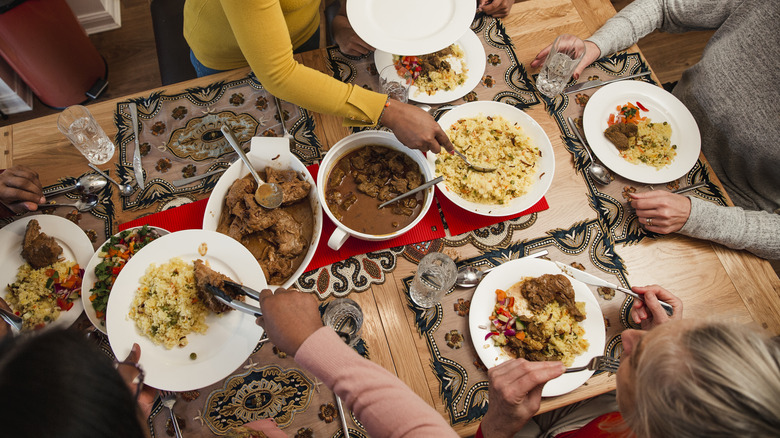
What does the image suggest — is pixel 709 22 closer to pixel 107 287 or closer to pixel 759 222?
pixel 759 222

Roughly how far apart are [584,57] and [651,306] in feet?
3.89

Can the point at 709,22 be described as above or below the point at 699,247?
above

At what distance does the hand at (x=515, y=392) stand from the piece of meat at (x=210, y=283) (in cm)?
91

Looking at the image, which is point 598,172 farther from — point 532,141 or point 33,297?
point 33,297

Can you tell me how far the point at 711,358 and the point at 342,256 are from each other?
116 centimetres

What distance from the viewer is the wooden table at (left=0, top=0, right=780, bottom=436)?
1.50 m

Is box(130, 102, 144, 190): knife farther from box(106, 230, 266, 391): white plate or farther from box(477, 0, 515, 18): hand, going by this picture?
box(477, 0, 515, 18): hand

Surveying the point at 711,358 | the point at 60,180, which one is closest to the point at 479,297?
the point at 711,358

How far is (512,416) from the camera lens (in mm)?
1286

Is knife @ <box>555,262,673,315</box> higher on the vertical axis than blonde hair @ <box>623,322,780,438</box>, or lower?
lower

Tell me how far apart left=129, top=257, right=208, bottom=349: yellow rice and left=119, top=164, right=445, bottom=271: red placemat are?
0.33 metres

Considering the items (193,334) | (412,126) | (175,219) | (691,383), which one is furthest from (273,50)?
(691,383)

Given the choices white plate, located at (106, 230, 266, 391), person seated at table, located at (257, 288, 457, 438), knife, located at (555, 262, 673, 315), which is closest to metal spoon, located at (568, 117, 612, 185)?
knife, located at (555, 262, 673, 315)

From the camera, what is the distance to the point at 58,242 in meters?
1.52
